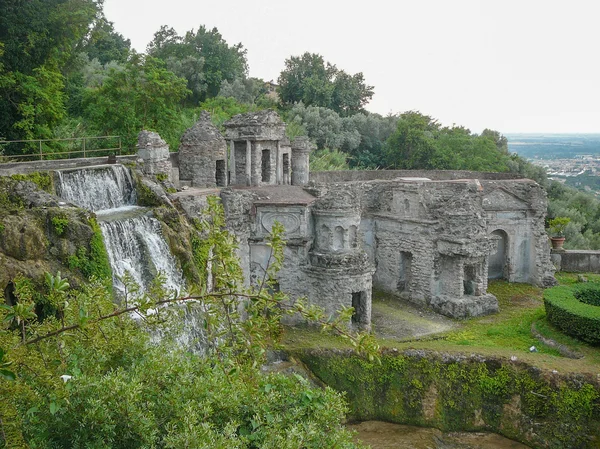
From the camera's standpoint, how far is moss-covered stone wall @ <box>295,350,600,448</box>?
62.4ft

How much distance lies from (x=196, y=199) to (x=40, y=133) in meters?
10.3

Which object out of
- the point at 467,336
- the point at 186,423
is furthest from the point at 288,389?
the point at 467,336

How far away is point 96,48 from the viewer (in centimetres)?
5309

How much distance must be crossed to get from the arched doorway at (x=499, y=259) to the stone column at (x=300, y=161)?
967cm

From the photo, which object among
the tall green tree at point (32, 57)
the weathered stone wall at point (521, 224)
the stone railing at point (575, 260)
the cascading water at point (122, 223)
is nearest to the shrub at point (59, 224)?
the cascading water at point (122, 223)

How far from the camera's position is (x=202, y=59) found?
1943 inches

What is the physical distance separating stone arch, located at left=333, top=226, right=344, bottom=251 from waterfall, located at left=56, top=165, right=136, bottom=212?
7.28 m

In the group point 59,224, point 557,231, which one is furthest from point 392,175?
point 59,224

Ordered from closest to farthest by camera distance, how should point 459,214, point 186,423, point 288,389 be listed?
1. point 186,423
2. point 288,389
3. point 459,214

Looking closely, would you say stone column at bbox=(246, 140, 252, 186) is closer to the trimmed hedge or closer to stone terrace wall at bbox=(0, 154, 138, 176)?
stone terrace wall at bbox=(0, 154, 138, 176)

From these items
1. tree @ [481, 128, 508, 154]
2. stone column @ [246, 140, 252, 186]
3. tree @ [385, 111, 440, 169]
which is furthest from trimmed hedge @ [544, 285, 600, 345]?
tree @ [481, 128, 508, 154]

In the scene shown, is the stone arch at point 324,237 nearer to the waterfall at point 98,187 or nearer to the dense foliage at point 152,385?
the waterfall at point 98,187

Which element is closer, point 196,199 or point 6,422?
point 6,422

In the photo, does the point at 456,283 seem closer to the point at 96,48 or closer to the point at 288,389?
the point at 288,389
